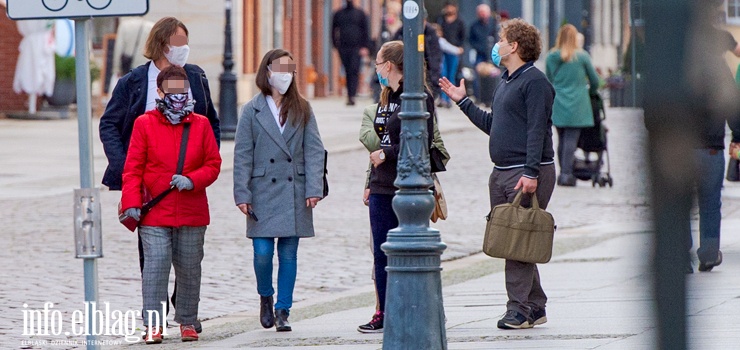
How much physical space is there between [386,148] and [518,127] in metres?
0.68

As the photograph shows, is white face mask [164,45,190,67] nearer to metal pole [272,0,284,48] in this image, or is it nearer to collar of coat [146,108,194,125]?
collar of coat [146,108,194,125]

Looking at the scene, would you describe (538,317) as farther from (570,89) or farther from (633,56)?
(570,89)

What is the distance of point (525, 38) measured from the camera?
7.04 metres

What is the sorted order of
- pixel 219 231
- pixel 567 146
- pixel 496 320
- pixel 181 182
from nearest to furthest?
pixel 181 182 < pixel 496 320 < pixel 219 231 < pixel 567 146

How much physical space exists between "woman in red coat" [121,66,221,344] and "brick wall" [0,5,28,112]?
19.4 meters

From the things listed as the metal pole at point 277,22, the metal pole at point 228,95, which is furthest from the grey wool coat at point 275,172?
the metal pole at point 277,22

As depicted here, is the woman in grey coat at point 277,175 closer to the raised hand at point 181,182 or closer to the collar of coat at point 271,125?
the collar of coat at point 271,125

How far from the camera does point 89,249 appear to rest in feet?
17.9

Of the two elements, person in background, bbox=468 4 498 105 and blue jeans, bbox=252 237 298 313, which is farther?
person in background, bbox=468 4 498 105

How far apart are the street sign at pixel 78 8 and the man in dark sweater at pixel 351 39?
78.8 ft

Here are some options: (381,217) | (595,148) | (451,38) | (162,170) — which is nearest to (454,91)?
(381,217)

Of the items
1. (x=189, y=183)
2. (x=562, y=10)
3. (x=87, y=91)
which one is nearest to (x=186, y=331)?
(x=189, y=183)

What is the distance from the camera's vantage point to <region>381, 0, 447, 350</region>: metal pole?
5957mm

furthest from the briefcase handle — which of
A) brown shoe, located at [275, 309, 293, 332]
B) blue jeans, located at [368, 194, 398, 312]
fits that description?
brown shoe, located at [275, 309, 293, 332]
